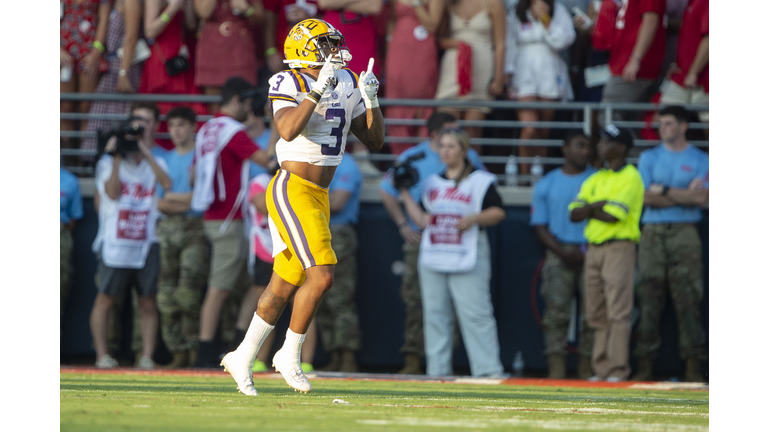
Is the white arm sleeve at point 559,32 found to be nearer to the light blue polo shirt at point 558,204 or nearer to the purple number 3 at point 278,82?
the light blue polo shirt at point 558,204

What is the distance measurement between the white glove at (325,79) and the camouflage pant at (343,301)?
10.8 ft

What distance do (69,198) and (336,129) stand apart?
421 cm

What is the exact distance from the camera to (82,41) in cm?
906

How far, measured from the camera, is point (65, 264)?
A: 8.57m

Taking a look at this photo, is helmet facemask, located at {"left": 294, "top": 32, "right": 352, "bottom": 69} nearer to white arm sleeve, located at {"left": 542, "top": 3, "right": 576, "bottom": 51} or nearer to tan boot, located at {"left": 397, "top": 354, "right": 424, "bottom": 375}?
tan boot, located at {"left": 397, "top": 354, "right": 424, "bottom": 375}

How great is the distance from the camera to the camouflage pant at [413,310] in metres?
8.08

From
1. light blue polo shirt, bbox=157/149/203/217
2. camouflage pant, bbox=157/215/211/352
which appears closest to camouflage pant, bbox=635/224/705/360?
camouflage pant, bbox=157/215/211/352

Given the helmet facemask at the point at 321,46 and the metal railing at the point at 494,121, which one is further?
the metal railing at the point at 494,121

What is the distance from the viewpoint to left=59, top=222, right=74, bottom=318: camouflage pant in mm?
8484

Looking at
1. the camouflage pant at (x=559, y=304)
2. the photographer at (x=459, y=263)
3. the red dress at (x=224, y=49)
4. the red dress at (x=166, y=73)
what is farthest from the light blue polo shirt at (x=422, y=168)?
the red dress at (x=166, y=73)

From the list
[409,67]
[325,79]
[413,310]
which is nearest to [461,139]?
[409,67]
